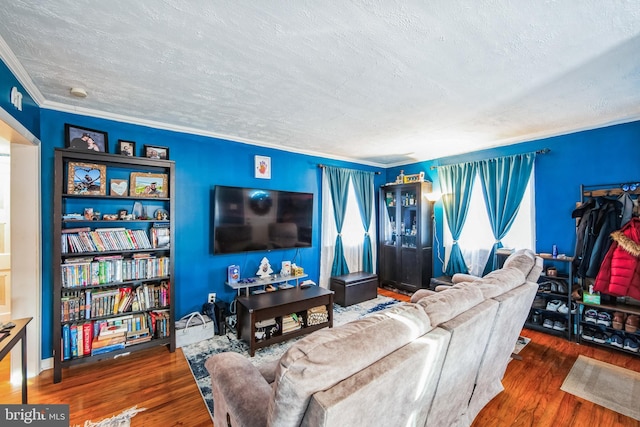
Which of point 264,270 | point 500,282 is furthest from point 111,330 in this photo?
point 500,282

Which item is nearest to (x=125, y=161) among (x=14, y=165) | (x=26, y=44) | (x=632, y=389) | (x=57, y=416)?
(x=14, y=165)

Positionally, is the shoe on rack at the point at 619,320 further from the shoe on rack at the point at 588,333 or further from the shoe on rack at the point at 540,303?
the shoe on rack at the point at 540,303

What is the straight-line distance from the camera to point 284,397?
854mm

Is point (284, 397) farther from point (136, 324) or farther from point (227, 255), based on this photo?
point (227, 255)

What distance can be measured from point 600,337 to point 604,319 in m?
0.21

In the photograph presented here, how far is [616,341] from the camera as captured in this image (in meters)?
Result: 2.79

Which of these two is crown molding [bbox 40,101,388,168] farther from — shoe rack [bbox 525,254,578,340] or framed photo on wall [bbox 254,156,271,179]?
shoe rack [bbox 525,254,578,340]

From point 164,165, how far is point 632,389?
459 cm

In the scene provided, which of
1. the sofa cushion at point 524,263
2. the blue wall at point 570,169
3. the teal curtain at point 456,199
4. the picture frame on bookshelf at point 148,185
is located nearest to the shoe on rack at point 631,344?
the blue wall at point 570,169

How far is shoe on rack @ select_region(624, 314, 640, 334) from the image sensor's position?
106 inches

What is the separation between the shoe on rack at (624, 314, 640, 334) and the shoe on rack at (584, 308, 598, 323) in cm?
22

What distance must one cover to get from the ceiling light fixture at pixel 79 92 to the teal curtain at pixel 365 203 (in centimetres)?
369

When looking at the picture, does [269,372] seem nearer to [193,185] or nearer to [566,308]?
[193,185]

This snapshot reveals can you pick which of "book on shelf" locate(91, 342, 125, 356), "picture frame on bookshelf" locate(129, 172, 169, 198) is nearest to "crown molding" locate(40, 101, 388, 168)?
"picture frame on bookshelf" locate(129, 172, 169, 198)
